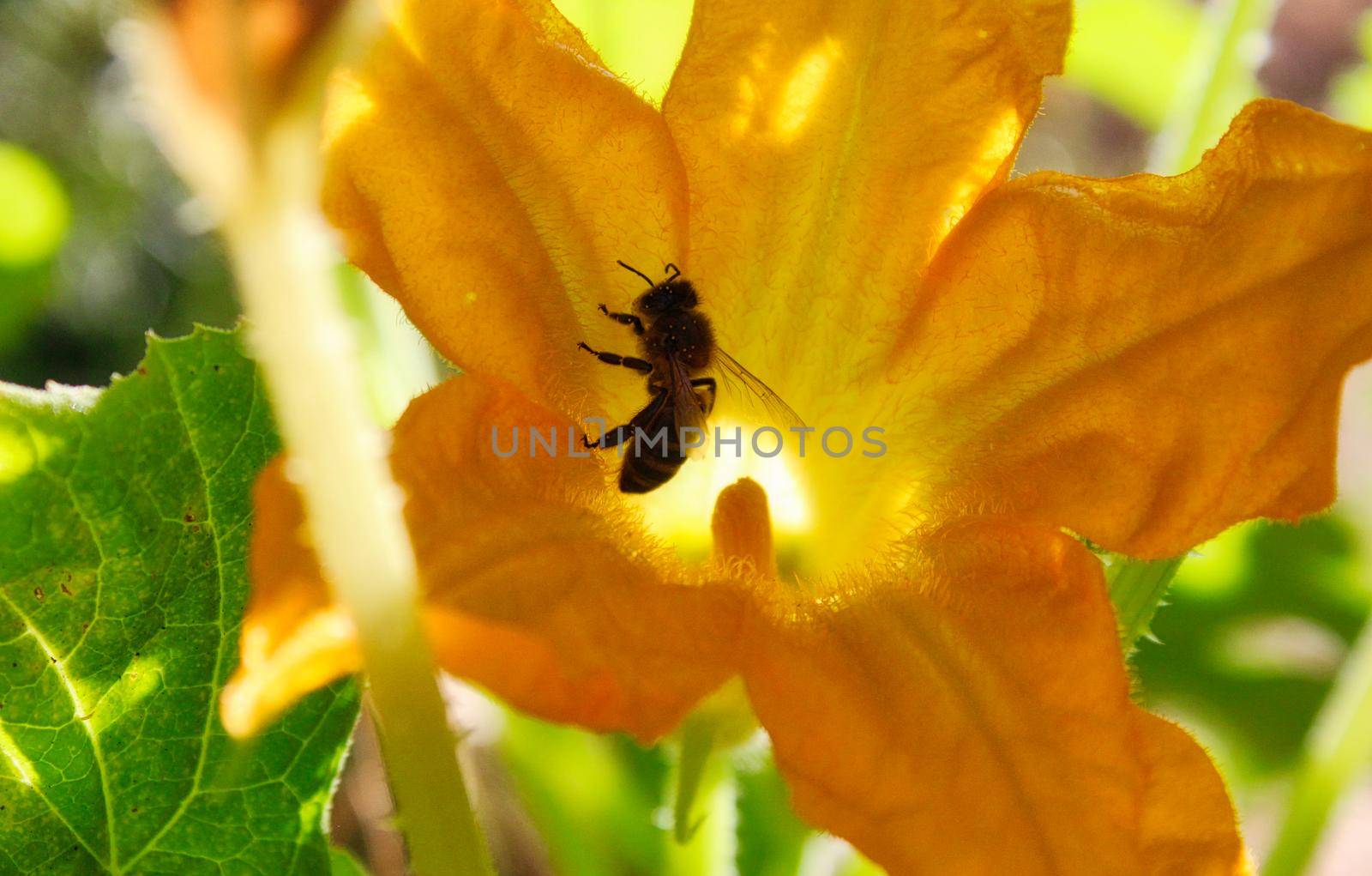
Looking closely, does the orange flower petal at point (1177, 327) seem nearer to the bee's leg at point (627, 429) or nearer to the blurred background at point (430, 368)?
the blurred background at point (430, 368)

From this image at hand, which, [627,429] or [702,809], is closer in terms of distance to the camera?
[702,809]

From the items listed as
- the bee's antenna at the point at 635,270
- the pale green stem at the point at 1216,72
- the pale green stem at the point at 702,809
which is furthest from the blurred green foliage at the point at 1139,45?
the pale green stem at the point at 702,809

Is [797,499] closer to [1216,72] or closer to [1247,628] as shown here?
[1216,72]

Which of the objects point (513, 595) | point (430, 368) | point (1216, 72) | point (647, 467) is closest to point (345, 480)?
point (513, 595)

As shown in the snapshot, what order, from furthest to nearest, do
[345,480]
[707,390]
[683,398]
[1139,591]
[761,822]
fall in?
1. [761,822]
2. [707,390]
3. [683,398]
4. [1139,591]
5. [345,480]

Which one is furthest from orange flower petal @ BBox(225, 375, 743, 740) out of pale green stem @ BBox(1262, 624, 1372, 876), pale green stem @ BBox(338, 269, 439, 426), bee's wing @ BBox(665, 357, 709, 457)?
pale green stem @ BBox(1262, 624, 1372, 876)

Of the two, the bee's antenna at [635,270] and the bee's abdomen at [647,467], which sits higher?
the bee's antenna at [635,270]
